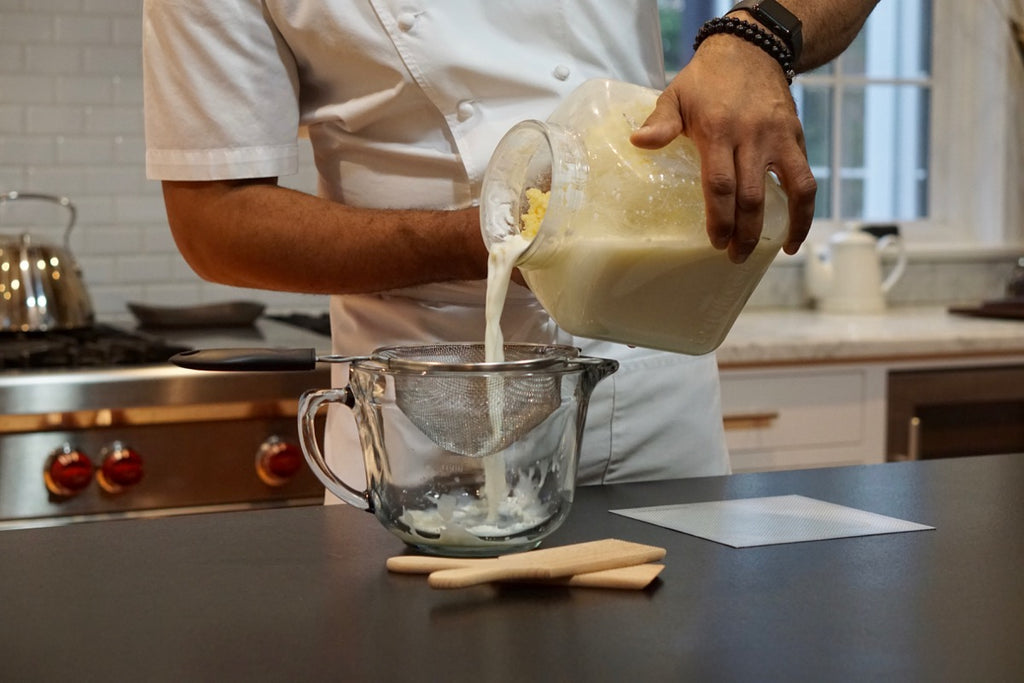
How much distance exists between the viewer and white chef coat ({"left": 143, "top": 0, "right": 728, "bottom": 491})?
49.8 inches

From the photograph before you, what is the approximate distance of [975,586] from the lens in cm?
79

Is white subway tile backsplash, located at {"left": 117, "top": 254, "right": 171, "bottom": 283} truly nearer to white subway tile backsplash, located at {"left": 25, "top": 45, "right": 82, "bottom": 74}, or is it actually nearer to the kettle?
white subway tile backsplash, located at {"left": 25, "top": 45, "right": 82, "bottom": 74}

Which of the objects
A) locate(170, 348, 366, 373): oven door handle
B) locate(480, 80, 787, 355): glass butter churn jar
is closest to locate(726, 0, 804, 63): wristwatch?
locate(480, 80, 787, 355): glass butter churn jar

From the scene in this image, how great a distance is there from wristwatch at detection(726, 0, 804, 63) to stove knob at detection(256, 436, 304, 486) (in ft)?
3.52

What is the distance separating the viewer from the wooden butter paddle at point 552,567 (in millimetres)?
782

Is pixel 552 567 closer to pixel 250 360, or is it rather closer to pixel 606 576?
pixel 606 576

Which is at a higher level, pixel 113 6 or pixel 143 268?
pixel 113 6

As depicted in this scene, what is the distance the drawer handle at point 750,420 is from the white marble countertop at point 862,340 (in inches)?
3.5

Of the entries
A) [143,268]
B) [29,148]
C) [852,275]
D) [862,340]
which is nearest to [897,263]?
[852,275]

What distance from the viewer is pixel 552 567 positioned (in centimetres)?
78

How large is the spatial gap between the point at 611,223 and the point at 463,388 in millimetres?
158

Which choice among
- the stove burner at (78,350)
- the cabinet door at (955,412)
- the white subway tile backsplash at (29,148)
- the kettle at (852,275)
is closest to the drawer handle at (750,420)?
the cabinet door at (955,412)

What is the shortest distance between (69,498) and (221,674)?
124cm

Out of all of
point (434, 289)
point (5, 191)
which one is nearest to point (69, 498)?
point (434, 289)
